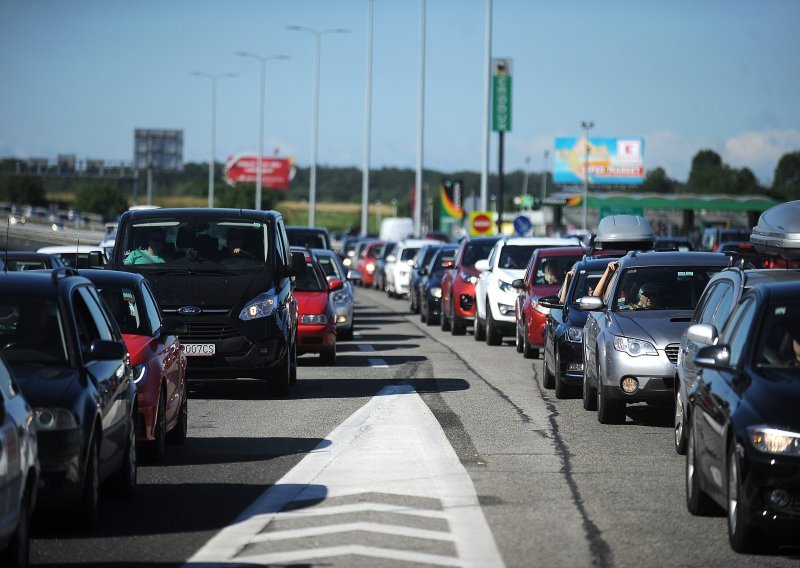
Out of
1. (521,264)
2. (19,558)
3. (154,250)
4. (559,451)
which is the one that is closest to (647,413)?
(559,451)

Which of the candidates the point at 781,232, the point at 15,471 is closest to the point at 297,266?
the point at 781,232

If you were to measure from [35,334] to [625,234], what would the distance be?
17769mm

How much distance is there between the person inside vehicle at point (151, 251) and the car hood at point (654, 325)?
5.41 m

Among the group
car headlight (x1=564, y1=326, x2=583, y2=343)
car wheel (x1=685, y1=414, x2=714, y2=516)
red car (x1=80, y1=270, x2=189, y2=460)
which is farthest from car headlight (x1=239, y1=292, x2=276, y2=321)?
car wheel (x1=685, y1=414, x2=714, y2=516)

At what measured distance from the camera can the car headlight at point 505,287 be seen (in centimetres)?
2698

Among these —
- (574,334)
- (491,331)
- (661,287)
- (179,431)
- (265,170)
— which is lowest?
(491,331)

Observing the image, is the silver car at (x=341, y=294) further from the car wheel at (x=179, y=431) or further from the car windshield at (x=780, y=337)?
the car windshield at (x=780, y=337)

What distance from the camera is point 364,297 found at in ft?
171

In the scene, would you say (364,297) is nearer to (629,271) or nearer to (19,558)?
(629,271)

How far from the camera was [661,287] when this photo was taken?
15.9 meters

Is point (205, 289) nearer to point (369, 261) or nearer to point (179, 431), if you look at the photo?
point (179, 431)

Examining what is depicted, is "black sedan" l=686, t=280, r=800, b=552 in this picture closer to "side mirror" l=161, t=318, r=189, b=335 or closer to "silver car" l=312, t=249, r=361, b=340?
"side mirror" l=161, t=318, r=189, b=335

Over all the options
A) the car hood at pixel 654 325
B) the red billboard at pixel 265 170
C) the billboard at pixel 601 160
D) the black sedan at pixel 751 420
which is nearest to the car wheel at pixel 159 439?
the black sedan at pixel 751 420

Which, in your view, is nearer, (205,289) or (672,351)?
(672,351)
